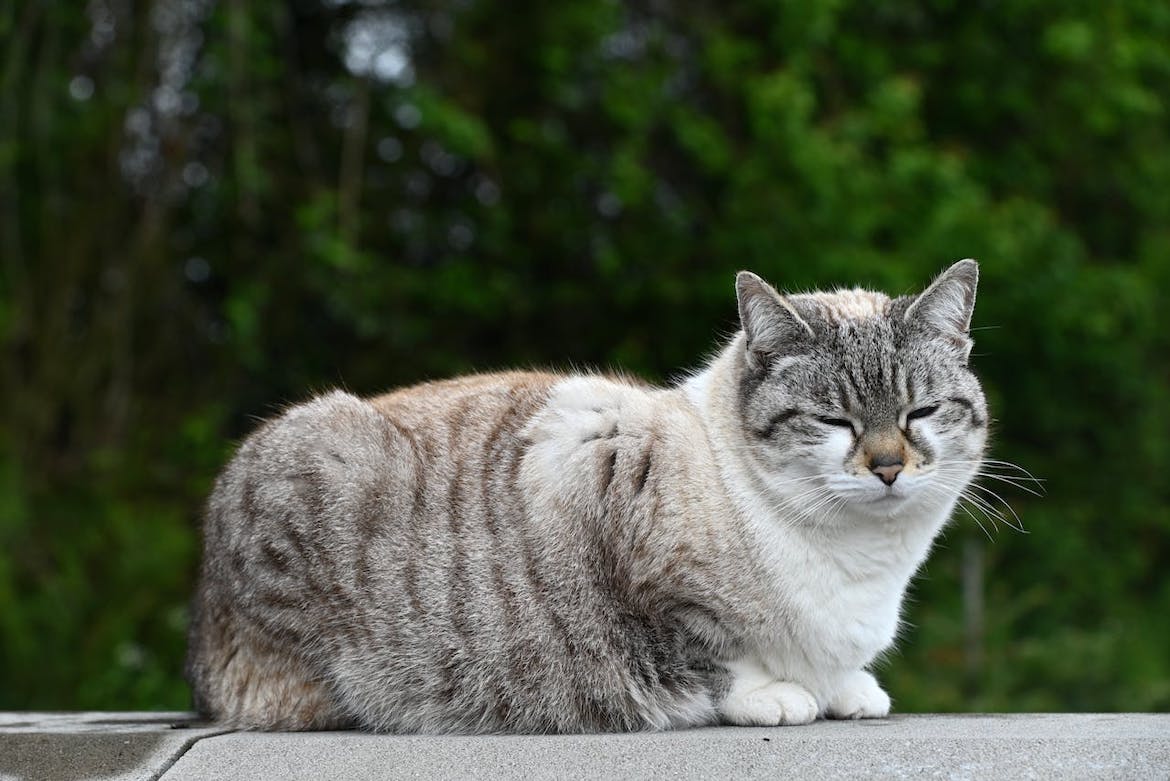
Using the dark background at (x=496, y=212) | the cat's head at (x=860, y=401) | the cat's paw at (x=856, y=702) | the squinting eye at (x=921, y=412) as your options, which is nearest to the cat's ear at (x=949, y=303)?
the cat's head at (x=860, y=401)

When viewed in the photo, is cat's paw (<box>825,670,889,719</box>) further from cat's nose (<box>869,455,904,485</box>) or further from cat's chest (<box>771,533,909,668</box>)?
cat's nose (<box>869,455,904,485</box>)

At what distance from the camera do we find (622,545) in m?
3.88

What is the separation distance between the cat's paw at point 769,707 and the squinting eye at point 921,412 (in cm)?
86

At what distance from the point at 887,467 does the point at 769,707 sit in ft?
2.52

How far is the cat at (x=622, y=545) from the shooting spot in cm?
383

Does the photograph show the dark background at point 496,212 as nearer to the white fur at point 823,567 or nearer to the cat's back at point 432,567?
the cat's back at point 432,567

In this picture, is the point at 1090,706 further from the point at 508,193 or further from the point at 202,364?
the point at 202,364

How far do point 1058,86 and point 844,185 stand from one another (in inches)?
105

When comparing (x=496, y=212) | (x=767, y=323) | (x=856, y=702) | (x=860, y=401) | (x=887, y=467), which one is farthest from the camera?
(x=496, y=212)

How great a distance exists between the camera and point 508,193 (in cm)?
956

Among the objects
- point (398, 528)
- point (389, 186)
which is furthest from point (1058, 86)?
point (398, 528)

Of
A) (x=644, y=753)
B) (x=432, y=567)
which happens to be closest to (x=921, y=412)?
(x=644, y=753)

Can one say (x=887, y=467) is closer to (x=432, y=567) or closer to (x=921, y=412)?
(x=921, y=412)

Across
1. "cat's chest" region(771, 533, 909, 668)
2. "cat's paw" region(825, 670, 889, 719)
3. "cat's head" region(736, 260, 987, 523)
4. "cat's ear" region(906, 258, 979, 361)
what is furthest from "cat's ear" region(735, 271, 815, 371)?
"cat's paw" region(825, 670, 889, 719)
